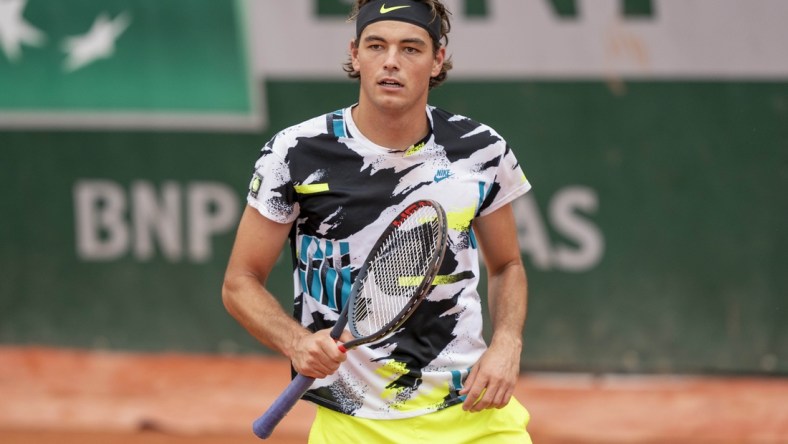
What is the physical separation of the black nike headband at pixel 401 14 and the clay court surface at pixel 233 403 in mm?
3247

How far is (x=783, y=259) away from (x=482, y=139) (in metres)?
3.90

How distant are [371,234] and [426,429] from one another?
0.53 metres

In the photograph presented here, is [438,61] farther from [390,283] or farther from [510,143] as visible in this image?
[510,143]

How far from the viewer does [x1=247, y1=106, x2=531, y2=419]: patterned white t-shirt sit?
318cm

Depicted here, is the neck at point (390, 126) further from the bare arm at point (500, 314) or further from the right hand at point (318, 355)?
the right hand at point (318, 355)

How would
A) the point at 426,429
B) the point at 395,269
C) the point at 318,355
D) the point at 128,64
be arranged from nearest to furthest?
the point at 318,355, the point at 395,269, the point at 426,429, the point at 128,64

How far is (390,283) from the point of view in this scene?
3.13m

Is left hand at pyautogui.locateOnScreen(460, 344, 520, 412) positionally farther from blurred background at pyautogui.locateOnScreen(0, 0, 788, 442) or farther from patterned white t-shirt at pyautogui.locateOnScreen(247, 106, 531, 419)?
blurred background at pyautogui.locateOnScreen(0, 0, 788, 442)

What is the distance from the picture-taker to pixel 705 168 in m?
6.75

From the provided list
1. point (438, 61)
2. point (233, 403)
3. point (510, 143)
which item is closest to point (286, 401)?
point (438, 61)

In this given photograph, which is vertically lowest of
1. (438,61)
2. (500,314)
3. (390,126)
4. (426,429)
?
(426,429)

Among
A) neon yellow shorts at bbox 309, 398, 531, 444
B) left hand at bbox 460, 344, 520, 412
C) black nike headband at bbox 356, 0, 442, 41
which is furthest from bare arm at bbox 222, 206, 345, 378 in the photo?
black nike headband at bbox 356, 0, 442, 41

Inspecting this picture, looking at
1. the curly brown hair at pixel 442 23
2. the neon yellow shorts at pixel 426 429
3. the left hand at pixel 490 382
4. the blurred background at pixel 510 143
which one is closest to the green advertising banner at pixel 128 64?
the blurred background at pixel 510 143

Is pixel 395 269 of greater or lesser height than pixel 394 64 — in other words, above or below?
below
